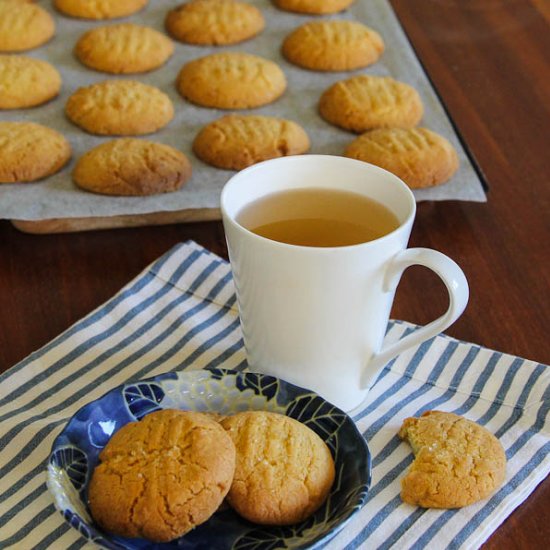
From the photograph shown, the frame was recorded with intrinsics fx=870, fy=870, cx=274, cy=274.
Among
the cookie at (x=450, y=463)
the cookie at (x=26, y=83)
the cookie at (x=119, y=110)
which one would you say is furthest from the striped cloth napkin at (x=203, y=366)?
the cookie at (x=26, y=83)

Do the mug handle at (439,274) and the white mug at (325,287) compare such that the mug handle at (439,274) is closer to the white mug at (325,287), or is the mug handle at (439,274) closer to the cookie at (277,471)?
the white mug at (325,287)

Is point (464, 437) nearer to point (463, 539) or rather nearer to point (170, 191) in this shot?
point (463, 539)

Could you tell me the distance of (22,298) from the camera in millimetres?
978

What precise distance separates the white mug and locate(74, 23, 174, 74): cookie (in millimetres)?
734

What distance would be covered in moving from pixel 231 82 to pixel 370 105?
0.23 m

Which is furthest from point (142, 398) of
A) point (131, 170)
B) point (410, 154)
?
point (410, 154)

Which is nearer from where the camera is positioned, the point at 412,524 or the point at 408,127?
the point at 412,524

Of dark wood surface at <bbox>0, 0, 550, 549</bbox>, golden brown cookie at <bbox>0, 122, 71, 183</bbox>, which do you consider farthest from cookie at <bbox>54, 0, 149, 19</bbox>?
dark wood surface at <bbox>0, 0, 550, 549</bbox>

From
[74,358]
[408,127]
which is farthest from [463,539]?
[408,127]

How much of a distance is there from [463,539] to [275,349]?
0.23 metres

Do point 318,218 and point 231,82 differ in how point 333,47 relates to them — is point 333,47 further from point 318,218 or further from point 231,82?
point 318,218

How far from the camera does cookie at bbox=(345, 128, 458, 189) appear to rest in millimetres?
1173

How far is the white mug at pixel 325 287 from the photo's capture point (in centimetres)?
71

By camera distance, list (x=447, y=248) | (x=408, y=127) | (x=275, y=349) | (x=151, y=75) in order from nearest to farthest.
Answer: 1. (x=275, y=349)
2. (x=447, y=248)
3. (x=408, y=127)
4. (x=151, y=75)
